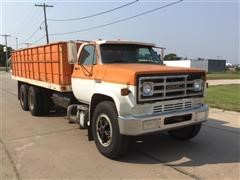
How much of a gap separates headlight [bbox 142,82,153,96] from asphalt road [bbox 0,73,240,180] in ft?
4.02

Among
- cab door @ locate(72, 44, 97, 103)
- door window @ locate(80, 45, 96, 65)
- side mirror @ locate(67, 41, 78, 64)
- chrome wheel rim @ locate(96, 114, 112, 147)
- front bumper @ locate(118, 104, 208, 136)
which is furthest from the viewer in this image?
side mirror @ locate(67, 41, 78, 64)

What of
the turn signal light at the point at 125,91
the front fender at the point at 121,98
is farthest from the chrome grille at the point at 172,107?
the turn signal light at the point at 125,91

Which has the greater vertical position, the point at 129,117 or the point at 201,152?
the point at 129,117

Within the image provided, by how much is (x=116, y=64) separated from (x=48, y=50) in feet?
11.0

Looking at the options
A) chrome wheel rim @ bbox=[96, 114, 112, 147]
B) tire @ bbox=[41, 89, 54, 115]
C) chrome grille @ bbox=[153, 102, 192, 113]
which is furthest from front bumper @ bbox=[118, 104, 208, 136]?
tire @ bbox=[41, 89, 54, 115]

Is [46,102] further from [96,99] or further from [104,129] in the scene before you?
[104,129]

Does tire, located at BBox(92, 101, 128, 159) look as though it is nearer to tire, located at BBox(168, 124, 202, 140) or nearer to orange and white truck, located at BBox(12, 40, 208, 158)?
orange and white truck, located at BBox(12, 40, 208, 158)

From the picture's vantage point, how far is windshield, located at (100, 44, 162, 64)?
7320 millimetres

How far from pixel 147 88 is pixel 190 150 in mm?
1766

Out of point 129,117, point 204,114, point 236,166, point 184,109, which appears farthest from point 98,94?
point 236,166

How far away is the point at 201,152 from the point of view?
678cm

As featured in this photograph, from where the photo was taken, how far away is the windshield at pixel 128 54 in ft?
24.0

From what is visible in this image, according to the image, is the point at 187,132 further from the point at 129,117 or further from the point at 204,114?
the point at 129,117

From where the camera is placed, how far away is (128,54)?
769 centimetres
